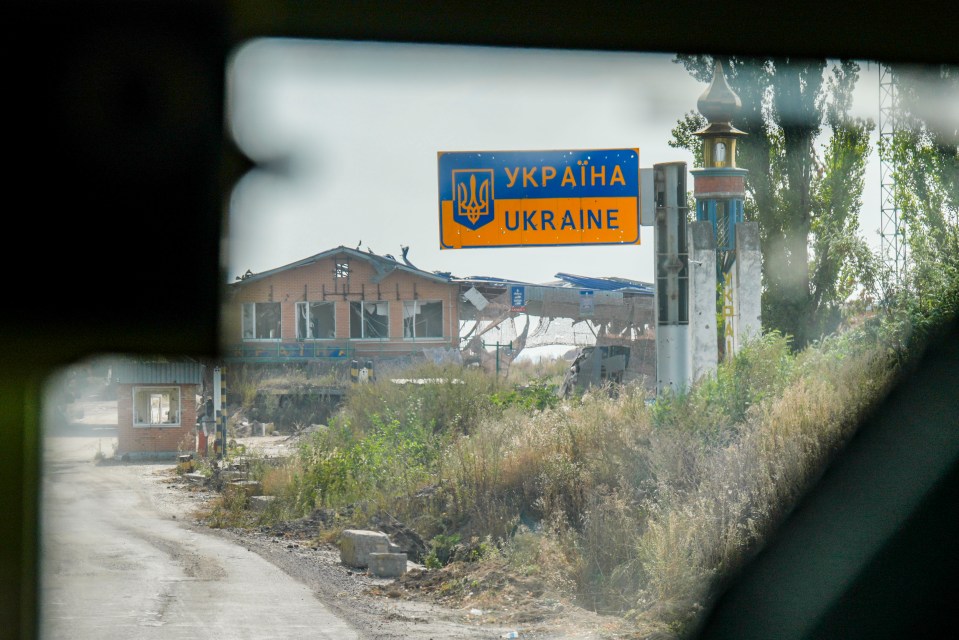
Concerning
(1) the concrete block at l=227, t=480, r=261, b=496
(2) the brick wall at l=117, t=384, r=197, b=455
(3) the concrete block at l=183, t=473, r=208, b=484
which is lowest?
(3) the concrete block at l=183, t=473, r=208, b=484

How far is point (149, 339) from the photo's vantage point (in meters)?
27.8

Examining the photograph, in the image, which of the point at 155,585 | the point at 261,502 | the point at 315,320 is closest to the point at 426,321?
the point at 315,320

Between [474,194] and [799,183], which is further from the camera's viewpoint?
[799,183]

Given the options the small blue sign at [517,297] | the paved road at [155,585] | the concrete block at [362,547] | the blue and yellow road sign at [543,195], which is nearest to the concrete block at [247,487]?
the paved road at [155,585]

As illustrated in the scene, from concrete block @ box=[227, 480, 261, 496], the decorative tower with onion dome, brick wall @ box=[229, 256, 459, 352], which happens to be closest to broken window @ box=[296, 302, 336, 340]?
brick wall @ box=[229, 256, 459, 352]

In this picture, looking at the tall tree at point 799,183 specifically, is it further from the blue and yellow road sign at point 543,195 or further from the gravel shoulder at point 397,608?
the gravel shoulder at point 397,608

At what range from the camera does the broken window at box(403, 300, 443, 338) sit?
3816cm

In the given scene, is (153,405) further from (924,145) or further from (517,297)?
(924,145)

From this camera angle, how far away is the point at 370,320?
1500 inches

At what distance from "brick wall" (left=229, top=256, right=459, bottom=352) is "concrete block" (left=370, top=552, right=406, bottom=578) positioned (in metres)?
25.6

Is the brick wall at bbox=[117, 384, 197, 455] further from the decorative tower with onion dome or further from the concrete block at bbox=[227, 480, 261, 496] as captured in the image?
the decorative tower with onion dome

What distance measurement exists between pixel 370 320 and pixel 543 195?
85.3 feet

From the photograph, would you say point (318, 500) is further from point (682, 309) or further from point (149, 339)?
point (149, 339)

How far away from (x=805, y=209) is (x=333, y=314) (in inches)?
730
